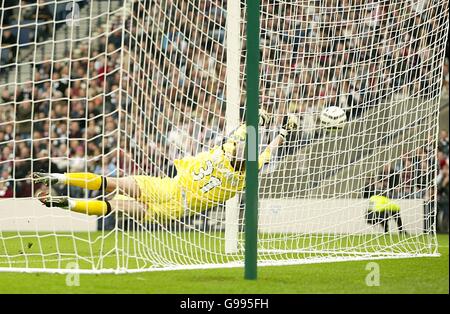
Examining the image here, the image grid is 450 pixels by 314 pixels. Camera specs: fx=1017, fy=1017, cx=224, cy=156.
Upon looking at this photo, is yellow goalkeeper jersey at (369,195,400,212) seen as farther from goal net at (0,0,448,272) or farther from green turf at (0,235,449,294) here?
green turf at (0,235,449,294)

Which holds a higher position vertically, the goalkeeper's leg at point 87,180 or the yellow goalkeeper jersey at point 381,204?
the goalkeeper's leg at point 87,180

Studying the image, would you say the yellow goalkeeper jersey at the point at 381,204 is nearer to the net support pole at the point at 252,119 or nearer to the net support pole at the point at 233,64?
the net support pole at the point at 233,64

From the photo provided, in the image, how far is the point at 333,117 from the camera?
32.5 feet

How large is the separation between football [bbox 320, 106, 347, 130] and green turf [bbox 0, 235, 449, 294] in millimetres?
1670

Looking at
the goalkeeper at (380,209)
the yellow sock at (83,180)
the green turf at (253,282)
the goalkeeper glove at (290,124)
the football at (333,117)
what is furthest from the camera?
the goalkeeper at (380,209)

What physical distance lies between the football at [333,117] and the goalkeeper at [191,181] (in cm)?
47

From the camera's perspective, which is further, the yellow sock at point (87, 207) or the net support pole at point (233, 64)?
the net support pole at point (233, 64)

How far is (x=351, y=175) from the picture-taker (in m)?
10.7

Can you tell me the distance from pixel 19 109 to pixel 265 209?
575 centimetres

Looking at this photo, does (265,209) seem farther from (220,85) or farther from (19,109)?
(19,109)

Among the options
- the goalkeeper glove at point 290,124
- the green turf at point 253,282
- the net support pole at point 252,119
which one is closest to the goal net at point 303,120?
the goalkeeper glove at point 290,124

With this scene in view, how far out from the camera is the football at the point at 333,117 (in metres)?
9.83

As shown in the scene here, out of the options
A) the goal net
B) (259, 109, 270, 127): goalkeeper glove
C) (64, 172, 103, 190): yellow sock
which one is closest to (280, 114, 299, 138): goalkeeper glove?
(259, 109, 270, 127): goalkeeper glove

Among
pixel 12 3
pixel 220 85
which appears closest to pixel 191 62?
pixel 220 85
